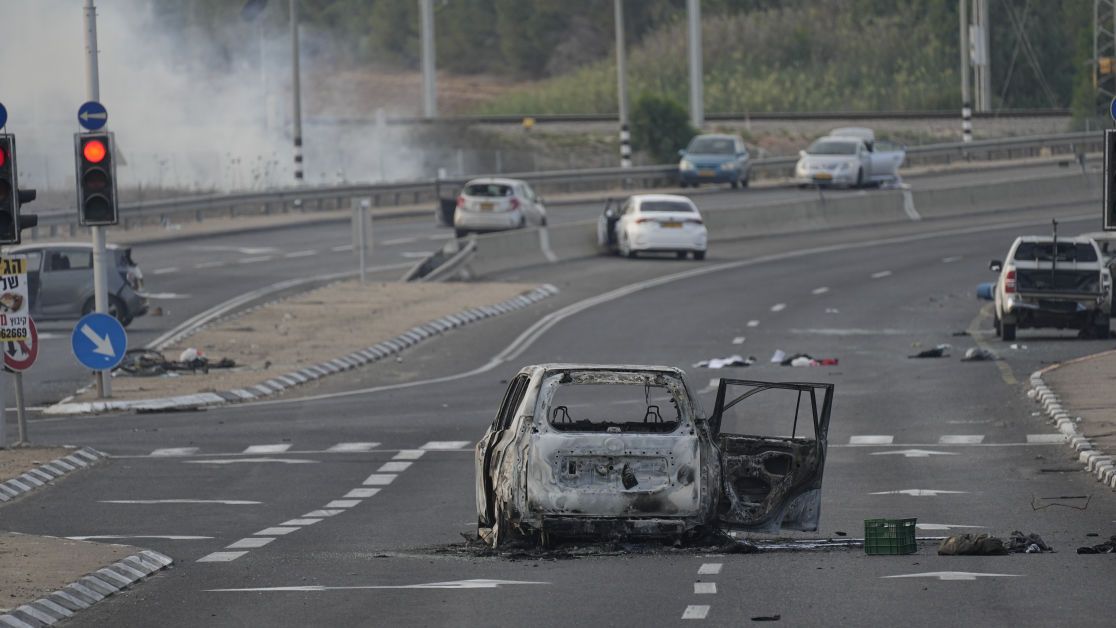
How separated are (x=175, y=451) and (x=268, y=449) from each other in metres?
1.10

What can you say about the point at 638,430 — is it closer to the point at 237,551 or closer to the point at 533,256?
the point at 237,551

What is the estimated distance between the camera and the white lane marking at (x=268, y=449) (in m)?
25.0

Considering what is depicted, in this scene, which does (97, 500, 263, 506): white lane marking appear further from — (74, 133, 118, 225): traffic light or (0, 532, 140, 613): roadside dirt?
(74, 133, 118, 225): traffic light

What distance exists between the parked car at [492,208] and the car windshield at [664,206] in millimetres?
4456

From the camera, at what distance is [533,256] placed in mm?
52406

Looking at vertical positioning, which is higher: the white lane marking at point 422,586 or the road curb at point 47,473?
the white lane marking at point 422,586

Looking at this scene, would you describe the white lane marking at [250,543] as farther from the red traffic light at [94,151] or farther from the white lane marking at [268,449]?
the red traffic light at [94,151]

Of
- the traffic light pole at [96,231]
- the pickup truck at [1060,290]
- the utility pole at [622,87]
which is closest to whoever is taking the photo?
the traffic light pole at [96,231]

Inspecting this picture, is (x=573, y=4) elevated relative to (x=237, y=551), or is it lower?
elevated

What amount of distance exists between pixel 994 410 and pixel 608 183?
46.9m

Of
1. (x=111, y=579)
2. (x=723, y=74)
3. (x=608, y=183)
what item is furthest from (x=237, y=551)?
(x=723, y=74)

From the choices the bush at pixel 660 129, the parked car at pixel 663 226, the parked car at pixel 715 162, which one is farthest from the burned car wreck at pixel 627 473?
the bush at pixel 660 129

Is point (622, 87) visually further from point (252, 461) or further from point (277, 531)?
point (277, 531)

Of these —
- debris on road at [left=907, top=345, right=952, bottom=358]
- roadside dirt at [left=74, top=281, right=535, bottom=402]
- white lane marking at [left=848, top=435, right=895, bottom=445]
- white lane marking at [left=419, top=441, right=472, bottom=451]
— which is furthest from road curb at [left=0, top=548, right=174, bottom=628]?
debris on road at [left=907, top=345, right=952, bottom=358]
